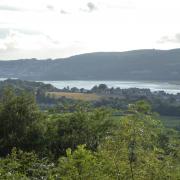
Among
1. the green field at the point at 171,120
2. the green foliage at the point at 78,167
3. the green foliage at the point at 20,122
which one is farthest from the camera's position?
the green field at the point at 171,120

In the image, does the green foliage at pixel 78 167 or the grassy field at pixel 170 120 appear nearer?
the green foliage at pixel 78 167

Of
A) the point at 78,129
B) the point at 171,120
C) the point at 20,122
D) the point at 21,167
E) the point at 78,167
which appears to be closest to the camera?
the point at 78,167

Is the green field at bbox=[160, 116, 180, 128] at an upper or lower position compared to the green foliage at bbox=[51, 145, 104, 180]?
lower

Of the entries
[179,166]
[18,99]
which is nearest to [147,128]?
[179,166]

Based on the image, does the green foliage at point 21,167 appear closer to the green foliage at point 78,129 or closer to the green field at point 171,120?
the green foliage at point 78,129

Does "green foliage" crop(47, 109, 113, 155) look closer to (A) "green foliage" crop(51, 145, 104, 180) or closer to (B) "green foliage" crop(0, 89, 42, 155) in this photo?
(B) "green foliage" crop(0, 89, 42, 155)

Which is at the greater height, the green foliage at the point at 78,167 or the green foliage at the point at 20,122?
the green foliage at the point at 78,167

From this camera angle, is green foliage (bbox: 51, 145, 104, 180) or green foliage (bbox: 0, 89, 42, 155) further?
green foliage (bbox: 0, 89, 42, 155)

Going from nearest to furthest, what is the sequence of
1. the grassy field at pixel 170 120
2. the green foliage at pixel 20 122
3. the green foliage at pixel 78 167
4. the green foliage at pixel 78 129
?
1. the green foliage at pixel 78 167
2. the green foliage at pixel 20 122
3. the green foliage at pixel 78 129
4. the grassy field at pixel 170 120

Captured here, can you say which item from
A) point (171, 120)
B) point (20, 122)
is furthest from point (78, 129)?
point (171, 120)

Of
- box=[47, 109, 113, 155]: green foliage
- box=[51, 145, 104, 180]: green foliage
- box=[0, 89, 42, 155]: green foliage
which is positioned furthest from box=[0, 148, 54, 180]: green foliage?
box=[47, 109, 113, 155]: green foliage

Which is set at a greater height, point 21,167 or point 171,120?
point 21,167

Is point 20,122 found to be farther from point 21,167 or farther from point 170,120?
point 170,120

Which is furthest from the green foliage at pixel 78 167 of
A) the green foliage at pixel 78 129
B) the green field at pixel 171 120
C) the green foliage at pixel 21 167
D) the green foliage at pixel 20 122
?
the green field at pixel 171 120
